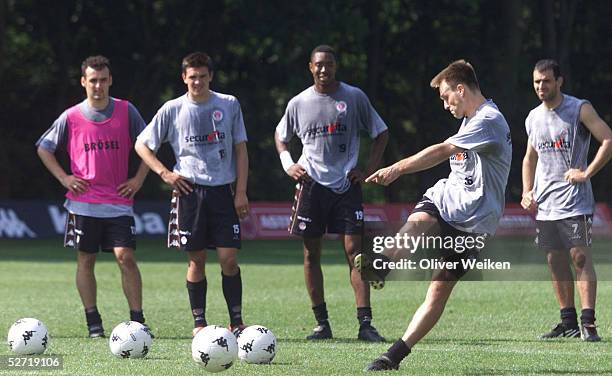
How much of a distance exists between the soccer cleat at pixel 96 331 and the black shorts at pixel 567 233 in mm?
3822

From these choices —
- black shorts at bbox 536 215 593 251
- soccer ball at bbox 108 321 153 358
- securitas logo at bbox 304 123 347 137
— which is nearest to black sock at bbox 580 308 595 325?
black shorts at bbox 536 215 593 251

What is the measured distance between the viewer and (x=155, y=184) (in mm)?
31141

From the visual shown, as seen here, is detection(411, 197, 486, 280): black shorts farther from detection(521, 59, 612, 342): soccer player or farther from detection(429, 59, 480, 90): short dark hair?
detection(521, 59, 612, 342): soccer player

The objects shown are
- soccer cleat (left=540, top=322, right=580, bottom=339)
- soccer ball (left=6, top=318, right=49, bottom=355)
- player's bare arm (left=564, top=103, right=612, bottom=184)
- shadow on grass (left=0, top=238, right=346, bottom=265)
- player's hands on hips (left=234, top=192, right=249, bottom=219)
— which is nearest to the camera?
soccer ball (left=6, top=318, right=49, bottom=355)

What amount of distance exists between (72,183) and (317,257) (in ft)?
7.18

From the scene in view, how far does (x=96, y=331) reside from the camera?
11328mm

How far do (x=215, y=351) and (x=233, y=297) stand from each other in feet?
8.01

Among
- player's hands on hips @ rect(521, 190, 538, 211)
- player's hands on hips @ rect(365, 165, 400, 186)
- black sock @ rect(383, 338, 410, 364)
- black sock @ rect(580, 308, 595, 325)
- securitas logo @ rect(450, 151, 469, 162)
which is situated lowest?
black sock @ rect(580, 308, 595, 325)

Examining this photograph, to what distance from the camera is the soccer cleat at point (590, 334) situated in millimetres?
10883

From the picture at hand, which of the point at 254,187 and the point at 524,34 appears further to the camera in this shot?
the point at 524,34

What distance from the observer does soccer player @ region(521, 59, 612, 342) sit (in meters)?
11.1

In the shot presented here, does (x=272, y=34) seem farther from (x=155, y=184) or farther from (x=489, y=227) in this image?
(x=489, y=227)

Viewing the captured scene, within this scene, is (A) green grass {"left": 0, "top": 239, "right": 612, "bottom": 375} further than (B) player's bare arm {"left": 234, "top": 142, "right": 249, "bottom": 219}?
No

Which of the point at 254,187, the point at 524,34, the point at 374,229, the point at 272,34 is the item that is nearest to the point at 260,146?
the point at 254,187
